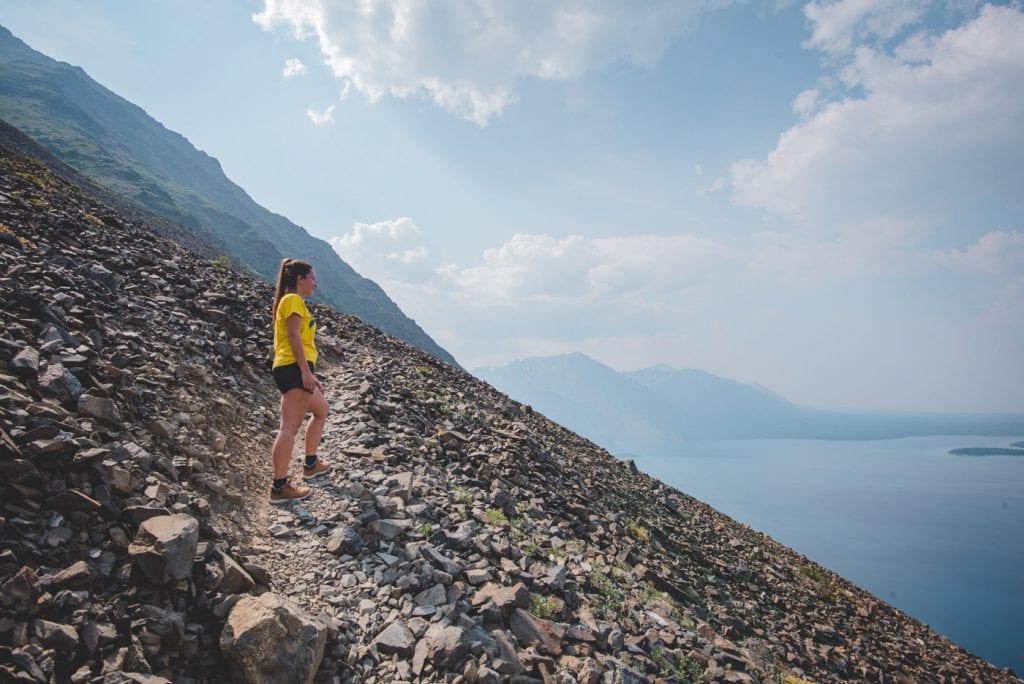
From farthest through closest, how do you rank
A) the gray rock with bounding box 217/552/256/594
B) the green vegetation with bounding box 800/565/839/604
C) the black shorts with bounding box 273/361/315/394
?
the green vegetation with bounding box 800/565/839/604, the black shorts with bounding box 273/361/315/394, the gray rock with bounding box 217/552/256/594

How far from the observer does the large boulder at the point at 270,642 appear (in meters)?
4.45

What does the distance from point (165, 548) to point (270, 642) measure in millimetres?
1455

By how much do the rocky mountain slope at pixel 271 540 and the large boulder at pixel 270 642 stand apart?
0.02m

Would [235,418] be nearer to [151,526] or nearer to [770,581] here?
[151,526]

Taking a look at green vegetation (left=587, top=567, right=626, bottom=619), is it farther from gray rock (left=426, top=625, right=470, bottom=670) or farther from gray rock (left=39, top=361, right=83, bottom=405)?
gray rock (left=39, top=361, right=83, bottom=405)

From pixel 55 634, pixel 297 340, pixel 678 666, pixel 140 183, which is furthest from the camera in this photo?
pixel 140 183

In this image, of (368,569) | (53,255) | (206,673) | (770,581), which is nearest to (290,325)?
(368,569)

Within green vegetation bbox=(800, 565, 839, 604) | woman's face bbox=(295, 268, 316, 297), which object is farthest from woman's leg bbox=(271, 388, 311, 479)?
green vegetation bbox=(800, 565, 839, 604)

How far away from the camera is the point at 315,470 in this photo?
8.80 m

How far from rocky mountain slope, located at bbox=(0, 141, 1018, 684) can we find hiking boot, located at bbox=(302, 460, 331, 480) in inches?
9.0

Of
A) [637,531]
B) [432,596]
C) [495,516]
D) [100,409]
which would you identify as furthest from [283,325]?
[637,531]

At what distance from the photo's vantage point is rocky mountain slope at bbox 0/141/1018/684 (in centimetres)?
441

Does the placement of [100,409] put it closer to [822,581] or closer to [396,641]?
[396,641]

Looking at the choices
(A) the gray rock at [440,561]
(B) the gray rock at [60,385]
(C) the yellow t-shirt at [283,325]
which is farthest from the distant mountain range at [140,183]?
(A) the gray rock at [440,561]
